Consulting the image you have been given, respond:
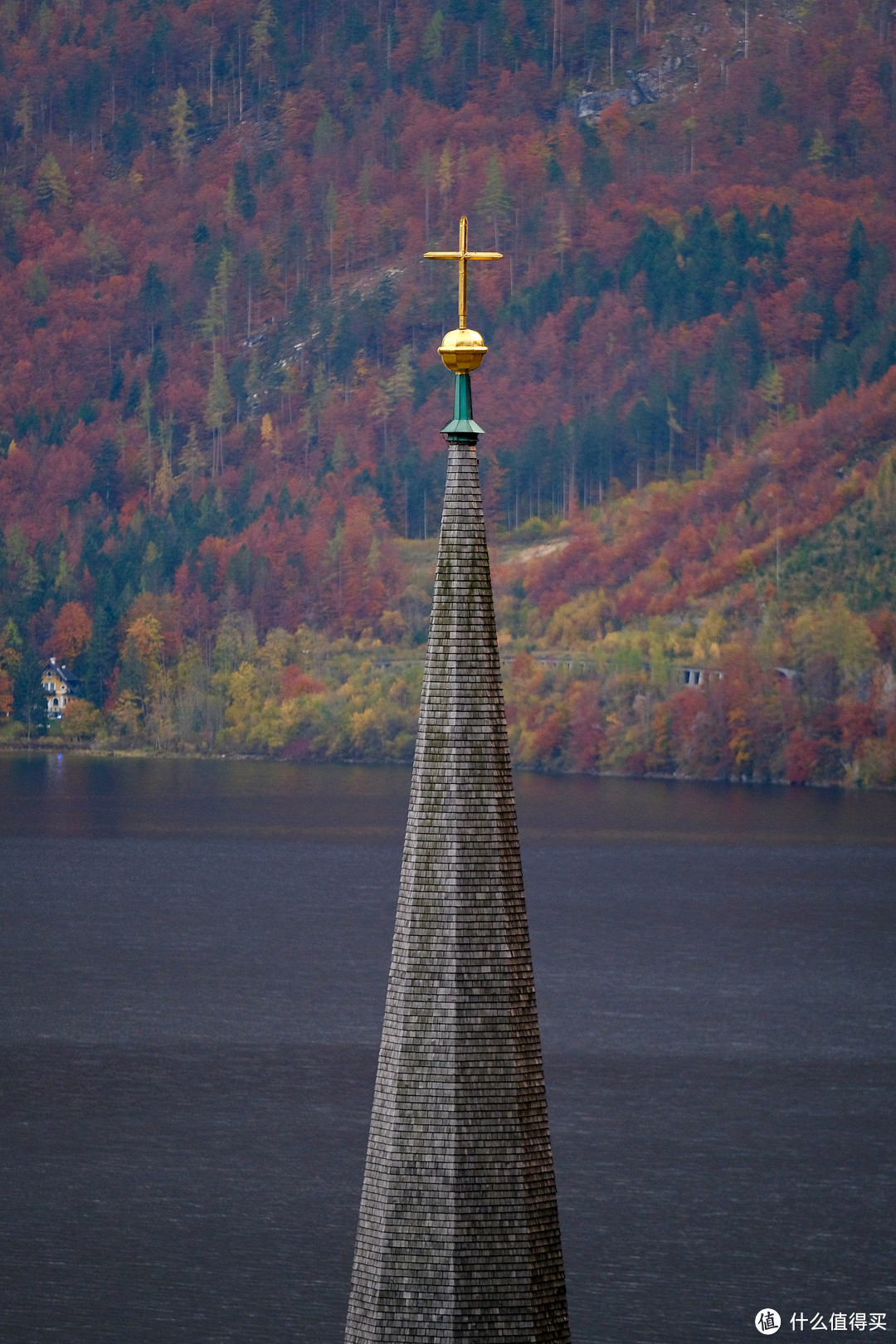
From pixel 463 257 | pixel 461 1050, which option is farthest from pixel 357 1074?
pixel 463 257

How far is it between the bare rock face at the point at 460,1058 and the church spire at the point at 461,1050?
0.05ft

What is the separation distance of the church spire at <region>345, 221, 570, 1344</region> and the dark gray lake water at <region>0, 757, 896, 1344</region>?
96.2ft


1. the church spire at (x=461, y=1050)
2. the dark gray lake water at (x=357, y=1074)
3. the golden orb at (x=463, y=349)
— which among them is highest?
the golden orb at (x=463, y=349)

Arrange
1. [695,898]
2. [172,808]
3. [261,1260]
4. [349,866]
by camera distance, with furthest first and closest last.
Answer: [172,808] → [349,866] → [695,898] → [261,1260]

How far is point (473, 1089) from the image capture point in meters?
20.6

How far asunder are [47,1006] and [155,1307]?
45038mm

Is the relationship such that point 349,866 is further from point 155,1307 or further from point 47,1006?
point 155,1307

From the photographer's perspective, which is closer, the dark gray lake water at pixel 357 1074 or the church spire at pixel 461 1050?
the church spire at pixel 461 1050

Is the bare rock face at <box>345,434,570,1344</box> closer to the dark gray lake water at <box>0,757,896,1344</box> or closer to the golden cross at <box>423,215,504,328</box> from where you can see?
the golden cross at <box>423,215,504,328</box>

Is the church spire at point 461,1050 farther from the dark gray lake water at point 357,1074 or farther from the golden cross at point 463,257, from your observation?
the dark gray lake water at point 357,1074

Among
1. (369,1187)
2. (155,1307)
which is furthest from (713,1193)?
(369,1187)

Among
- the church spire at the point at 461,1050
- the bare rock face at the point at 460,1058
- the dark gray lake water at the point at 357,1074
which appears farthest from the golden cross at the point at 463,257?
the dark gray lake water at the point at 357,1074

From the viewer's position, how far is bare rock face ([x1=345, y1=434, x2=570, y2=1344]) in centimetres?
2039

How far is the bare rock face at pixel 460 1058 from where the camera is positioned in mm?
20391
